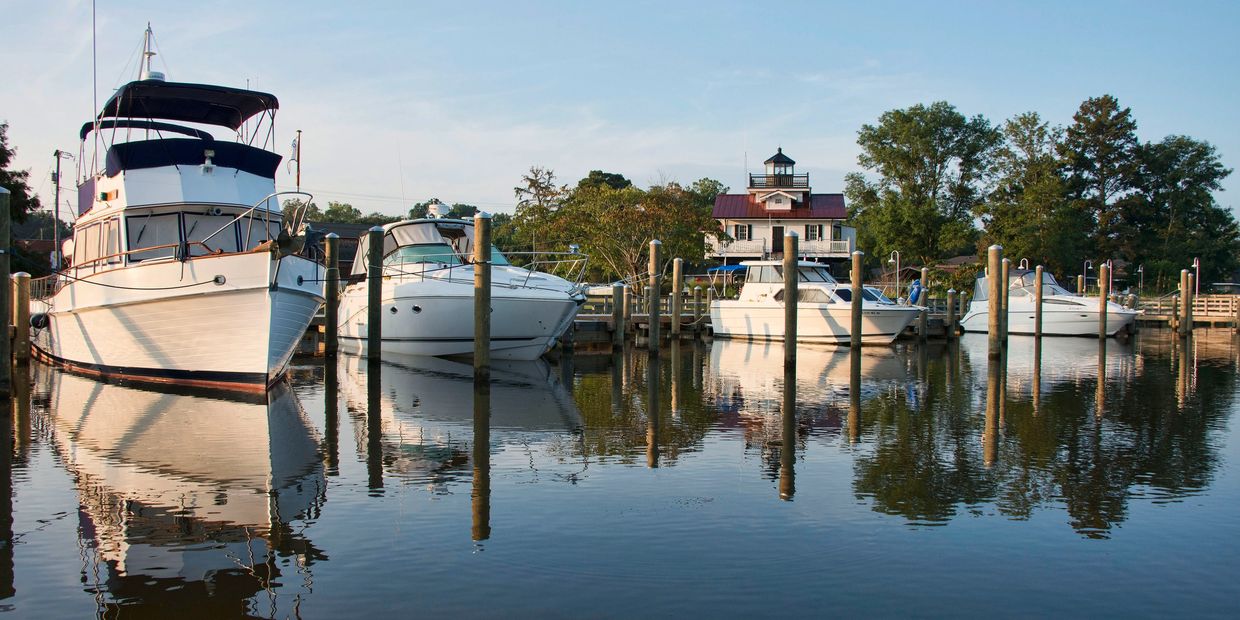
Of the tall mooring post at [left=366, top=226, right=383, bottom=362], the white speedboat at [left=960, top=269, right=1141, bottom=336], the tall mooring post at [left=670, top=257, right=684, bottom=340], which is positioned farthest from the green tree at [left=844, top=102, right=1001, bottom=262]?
the tall mooring post at [left=366, top=226, right=383, bottom=362]

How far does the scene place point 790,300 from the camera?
63.8 ft

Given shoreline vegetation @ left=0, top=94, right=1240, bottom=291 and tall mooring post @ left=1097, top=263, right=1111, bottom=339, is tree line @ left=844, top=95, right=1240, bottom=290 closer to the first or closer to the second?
shoreline vegetation @ left=0, top=94, right=1240, bottom=291

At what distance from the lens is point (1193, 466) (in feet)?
32.1

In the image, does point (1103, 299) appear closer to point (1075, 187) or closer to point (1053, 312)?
point (1053, 312)

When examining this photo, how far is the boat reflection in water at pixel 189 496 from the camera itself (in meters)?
5.82

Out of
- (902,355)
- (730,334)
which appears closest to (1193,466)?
(902,355)

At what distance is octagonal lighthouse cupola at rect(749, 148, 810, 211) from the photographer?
195 feet

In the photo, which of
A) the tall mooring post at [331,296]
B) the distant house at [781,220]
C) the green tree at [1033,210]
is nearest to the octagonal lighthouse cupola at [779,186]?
the distant house at [781,220]

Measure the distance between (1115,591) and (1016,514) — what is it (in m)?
1.79

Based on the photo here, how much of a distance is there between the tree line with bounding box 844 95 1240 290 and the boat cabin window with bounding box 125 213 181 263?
4476 cm

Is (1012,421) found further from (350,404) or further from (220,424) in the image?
(220,424)

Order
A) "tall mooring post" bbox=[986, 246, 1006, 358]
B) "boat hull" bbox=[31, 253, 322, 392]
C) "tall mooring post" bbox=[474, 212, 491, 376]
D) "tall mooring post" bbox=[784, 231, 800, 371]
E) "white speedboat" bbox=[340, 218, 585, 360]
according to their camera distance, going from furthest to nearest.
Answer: "tall mooring post" bbox=[986, 246, 1006, 358]
"white speedboat" bbox=[340, 218, 585, 360]
"tall mooring post" bbox=[784, 231, 800, 371]
"tall mooring post" bbox=[474, 212, 491, 376]
"boat hull" bbox=[31, 253, 322, 392]

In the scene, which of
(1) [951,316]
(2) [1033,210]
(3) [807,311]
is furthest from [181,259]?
(2) [1033,210]

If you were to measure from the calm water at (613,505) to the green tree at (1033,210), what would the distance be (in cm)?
3886
